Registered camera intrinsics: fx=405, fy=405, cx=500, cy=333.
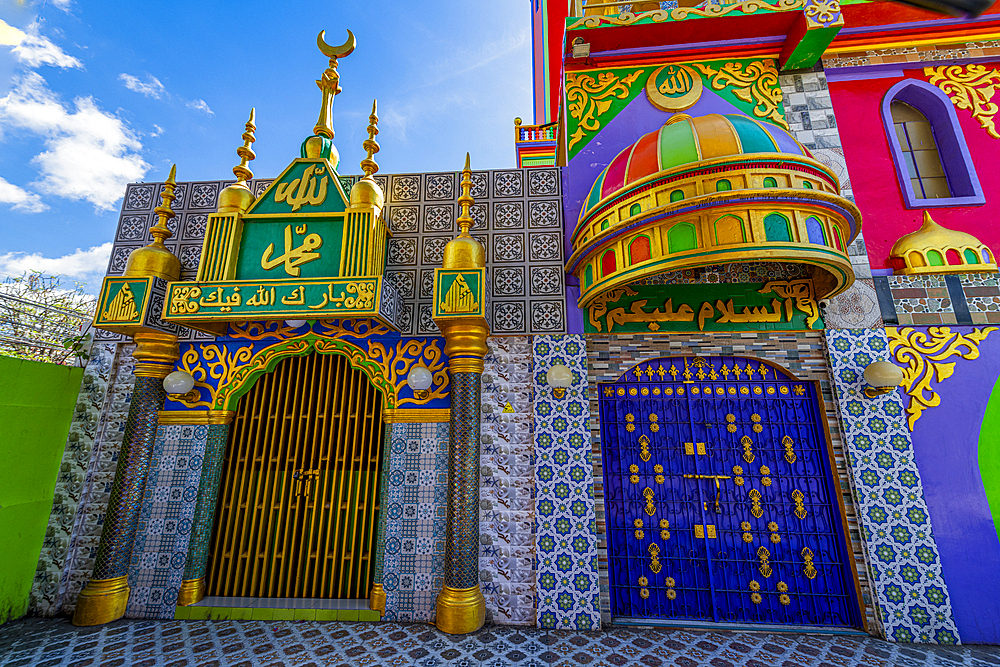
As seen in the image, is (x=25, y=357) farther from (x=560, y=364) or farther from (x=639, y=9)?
(x=639, y=9)

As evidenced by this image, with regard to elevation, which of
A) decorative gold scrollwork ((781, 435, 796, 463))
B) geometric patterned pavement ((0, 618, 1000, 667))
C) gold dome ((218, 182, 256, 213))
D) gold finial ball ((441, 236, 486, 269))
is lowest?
geometric patterned pavement ((0, 618, 1000, 667))

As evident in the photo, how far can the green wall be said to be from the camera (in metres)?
4.34

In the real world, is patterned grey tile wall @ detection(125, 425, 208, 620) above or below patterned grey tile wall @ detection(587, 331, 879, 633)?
below

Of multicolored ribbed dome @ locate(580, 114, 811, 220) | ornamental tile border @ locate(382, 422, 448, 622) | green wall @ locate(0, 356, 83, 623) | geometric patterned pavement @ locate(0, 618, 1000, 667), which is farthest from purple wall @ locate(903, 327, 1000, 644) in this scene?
green wall @ locate(0, 356, 83, 623)

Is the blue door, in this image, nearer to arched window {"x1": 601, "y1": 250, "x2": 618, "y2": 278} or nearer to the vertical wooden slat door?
arched window {"x1": 601, "y1": 250, "x2": 618, "y2": 278}

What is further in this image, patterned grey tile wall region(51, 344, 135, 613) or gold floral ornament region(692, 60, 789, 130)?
gold floral ornament region(692, 60, 789, 130)

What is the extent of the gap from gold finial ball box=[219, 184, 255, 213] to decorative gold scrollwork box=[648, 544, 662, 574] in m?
6.22

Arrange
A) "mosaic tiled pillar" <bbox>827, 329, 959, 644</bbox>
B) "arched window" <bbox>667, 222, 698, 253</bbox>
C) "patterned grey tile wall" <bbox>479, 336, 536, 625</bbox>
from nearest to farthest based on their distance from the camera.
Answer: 1. "arched window" <bbox>667, 222, 698, 253</bbox>
2. "mosaic tiled pillar" <bbox>827, 329, 959, 644</bbox>
3. "patterned grey tile wall" <bbox>479, 336, 536, 625</bbox>

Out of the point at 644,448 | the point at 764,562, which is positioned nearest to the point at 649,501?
the point at 644,448

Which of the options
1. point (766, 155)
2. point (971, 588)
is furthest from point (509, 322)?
point (971, 588)

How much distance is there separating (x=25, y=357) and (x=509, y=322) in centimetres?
588

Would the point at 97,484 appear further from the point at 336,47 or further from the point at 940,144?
the point at 940,144

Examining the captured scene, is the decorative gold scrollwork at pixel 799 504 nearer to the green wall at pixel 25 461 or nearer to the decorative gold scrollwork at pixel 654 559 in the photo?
the decorative gold scrollwork at pixel 654 559

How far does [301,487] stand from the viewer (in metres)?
4.95
